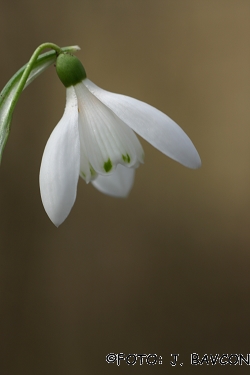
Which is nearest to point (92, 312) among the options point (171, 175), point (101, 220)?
point (101, 220)

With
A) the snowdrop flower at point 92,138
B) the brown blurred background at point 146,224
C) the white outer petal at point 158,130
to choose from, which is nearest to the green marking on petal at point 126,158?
the snowdrop flower at point 92,138

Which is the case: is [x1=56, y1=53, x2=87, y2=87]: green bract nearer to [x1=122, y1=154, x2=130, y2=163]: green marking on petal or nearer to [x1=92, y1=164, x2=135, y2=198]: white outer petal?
[x1=122, y1=154, x2=130, y2=163]: green marking on petal

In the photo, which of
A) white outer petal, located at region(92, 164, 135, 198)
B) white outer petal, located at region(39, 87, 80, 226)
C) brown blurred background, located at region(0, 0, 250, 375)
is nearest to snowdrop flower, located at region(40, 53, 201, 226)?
white outer petal, located at region(39, 87, 80, 226)

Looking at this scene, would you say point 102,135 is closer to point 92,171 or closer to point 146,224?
point 92,171

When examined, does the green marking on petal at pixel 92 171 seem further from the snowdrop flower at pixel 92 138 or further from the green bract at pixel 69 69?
the green bract at pixel 69 69

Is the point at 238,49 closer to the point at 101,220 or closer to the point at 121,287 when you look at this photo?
the point at 101,220
